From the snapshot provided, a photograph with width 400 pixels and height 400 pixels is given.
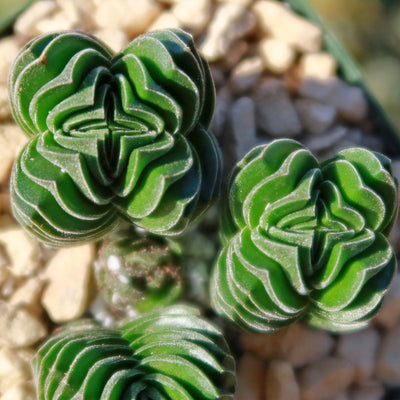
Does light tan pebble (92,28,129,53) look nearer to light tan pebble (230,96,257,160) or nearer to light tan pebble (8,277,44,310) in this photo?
light tan pebble (230,96,257,160)

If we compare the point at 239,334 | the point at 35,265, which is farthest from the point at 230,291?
the point at 35,265

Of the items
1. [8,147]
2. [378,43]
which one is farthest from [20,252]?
[378,43]

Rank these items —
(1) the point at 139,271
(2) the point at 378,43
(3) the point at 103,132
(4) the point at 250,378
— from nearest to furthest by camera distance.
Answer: (3) the point at 103,132, (1) the point at 139,271, (4) the point at 250,378, (2) the point at 378,43

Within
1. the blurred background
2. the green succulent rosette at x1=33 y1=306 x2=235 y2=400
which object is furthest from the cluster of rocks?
the blurred background

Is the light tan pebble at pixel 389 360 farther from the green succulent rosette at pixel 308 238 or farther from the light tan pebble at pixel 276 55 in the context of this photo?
the light tan pebble at pixel 276 55

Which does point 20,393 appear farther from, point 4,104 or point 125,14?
point 125,14
